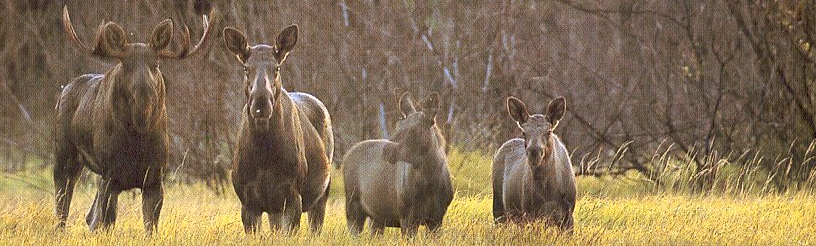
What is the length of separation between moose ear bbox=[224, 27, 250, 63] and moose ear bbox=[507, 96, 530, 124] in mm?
1586

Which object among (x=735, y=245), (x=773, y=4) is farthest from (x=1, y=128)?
(x=735, y=245)

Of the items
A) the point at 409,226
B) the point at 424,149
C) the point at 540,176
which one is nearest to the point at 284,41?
the point at 424,149

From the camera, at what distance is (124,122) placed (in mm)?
8516

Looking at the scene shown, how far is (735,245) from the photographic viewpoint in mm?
8797

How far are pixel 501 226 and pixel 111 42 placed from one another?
2379mm

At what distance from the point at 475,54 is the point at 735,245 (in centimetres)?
632

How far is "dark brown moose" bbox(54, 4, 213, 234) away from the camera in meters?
8.32

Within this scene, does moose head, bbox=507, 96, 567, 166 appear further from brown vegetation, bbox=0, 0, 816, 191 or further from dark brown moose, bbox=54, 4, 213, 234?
brown vegetation, bbox=0, 0, 816, 191

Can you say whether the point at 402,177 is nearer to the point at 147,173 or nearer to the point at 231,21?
the point at 147,173

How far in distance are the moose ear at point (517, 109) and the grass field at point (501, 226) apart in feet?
2.02

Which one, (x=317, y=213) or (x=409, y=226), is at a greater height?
(x=409, y=226)

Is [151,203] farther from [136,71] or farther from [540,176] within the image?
[540,176]

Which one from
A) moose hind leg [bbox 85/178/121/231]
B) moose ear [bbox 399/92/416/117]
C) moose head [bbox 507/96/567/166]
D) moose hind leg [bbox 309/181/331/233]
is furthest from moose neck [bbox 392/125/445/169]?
moose hind leg [bbox 85/178/121/231]

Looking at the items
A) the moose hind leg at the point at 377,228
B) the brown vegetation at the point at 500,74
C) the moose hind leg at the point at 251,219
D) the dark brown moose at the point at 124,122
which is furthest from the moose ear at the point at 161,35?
the brown vegetation at the point at 500,74
